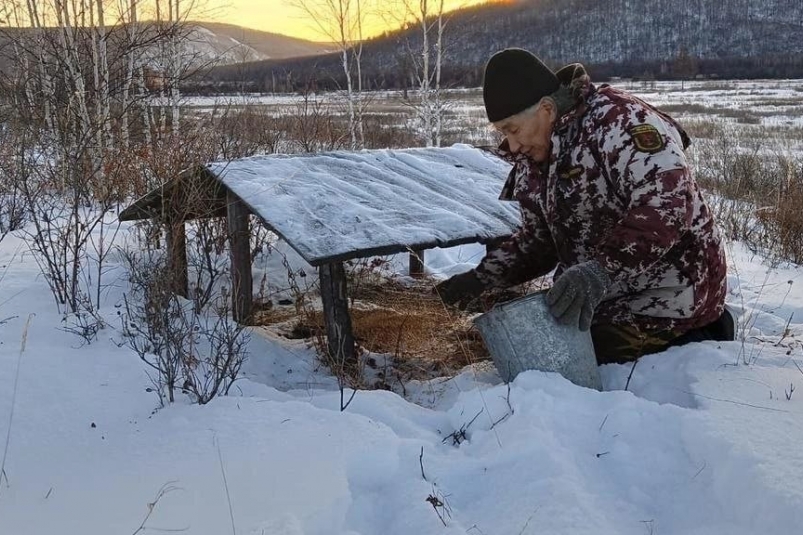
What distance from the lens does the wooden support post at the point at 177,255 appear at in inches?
141

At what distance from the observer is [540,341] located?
2.51m

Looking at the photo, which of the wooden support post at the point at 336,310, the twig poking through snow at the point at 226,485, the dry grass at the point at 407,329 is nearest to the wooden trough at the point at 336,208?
the wooden support post at the point at 336,310

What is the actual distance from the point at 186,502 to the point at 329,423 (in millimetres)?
548

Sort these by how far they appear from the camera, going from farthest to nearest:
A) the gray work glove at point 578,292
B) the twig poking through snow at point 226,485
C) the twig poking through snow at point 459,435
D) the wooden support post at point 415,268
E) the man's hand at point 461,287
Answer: the wooden support post at point 415,268 → the man's hand at point 461,287 → the gray work glove at point 578,292 → the twig poking through snow at point 459,435 → the twig poking through snow at point 226,485

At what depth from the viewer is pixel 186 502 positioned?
1897 millimetres

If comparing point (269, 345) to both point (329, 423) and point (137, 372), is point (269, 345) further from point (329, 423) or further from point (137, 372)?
point (329, 423)

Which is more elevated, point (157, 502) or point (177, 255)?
point (177, 255)

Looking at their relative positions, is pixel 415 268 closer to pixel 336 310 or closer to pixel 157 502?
pixel 336 310

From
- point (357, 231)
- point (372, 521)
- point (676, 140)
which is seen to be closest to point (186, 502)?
point (372, 521)

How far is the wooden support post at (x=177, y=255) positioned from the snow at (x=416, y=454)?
2.52ft

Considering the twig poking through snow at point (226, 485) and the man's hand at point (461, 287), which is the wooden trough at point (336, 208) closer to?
the man's hand at point (461, 287)

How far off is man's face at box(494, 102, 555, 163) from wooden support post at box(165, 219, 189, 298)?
65.2 inches

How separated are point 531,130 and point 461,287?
88 centimetres

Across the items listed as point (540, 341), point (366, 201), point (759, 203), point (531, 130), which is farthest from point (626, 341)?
point (759, 203)
